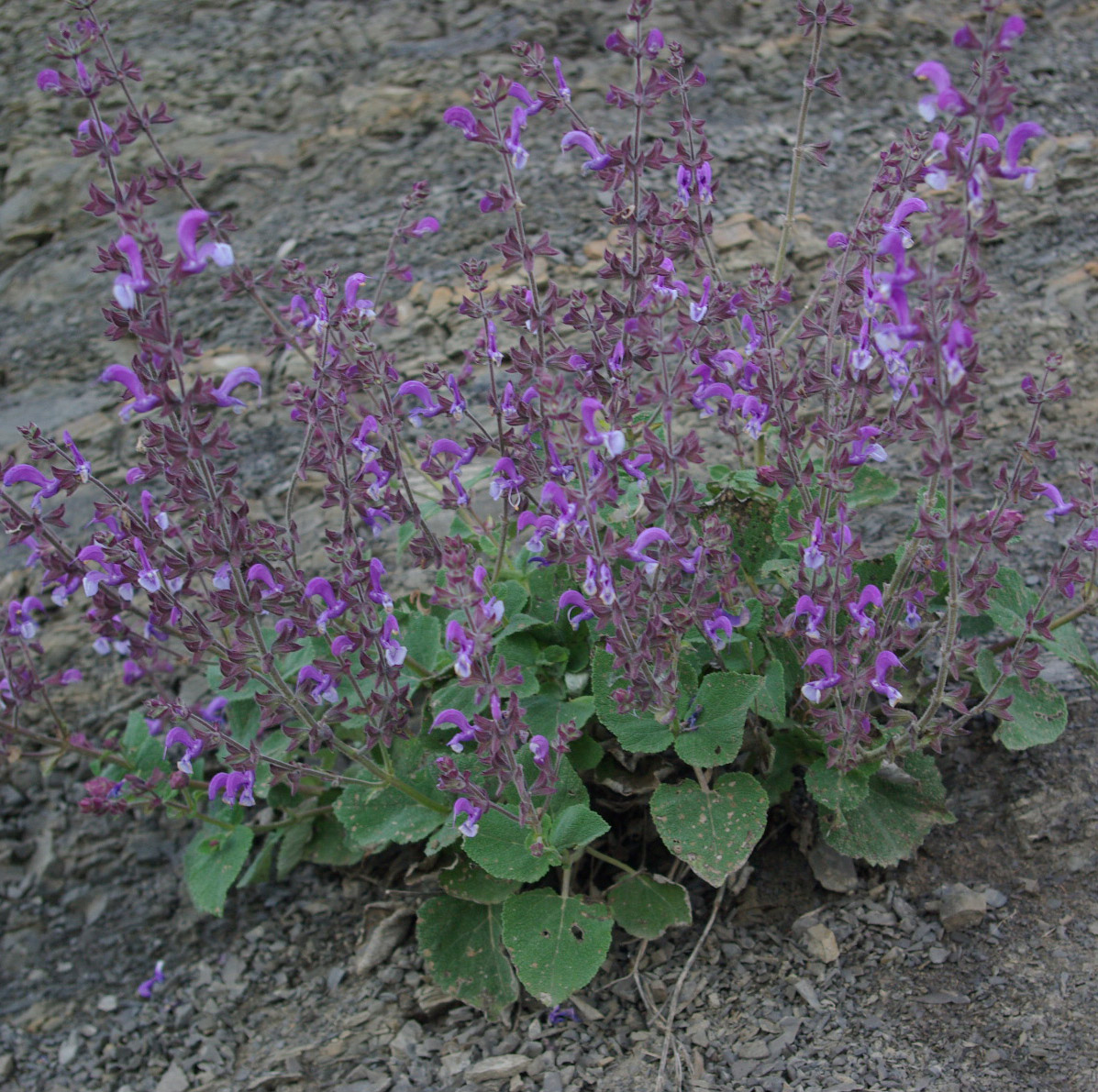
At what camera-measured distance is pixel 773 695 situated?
2635 millimetres

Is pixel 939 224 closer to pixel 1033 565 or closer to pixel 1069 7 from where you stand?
pixel 1033 565

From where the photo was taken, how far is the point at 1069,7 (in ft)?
20.1

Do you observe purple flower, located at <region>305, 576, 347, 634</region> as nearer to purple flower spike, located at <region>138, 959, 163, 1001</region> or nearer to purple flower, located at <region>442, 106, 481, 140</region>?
purple flower, located at <region>442, 106, 481, 140</region>

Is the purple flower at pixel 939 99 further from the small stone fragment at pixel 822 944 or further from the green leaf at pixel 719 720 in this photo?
the small stone fragment at pixel 822 944

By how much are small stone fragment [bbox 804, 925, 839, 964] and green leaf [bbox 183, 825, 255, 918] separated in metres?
1.55

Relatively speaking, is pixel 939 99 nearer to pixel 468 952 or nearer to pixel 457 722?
pixel 457 722

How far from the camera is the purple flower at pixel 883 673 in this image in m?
2.34

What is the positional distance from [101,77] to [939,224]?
1729 mm

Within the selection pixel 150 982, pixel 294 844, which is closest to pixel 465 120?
pixel 294 844

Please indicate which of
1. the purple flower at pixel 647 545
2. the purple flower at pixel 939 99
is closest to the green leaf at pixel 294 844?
the purple flower at pixel 647 545

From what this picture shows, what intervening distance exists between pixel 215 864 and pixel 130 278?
5.97ft

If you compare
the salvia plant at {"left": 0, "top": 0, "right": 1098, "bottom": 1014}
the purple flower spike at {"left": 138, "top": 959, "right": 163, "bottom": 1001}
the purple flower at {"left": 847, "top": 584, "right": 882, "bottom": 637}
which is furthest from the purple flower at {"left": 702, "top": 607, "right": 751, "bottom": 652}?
the purple flower spike at {"left": 138, "top": 959, "right": 163, "bottom": 1001}

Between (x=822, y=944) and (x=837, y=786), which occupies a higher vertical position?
(x=837, y=786)

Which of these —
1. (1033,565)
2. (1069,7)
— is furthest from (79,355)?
(1069,7)
